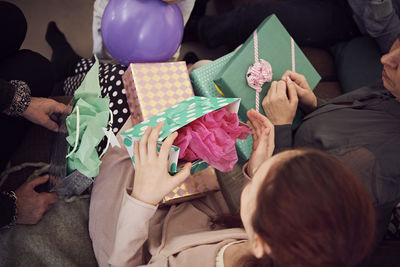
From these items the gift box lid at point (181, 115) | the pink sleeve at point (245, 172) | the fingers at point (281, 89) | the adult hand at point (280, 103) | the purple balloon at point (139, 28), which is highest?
the purple balloon at point (139, 28)

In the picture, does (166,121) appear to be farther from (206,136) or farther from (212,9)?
(212,9)

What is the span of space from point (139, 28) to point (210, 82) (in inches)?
12.9

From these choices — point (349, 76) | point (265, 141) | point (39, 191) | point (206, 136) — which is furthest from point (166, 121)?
point (349, 76)

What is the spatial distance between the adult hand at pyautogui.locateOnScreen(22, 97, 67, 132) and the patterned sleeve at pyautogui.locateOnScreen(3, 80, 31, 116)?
0.02m

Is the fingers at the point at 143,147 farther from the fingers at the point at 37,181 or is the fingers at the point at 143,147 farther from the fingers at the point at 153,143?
the fingers at the point at 37,181

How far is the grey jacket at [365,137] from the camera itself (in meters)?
0.82

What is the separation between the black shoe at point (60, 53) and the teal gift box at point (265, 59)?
863mm

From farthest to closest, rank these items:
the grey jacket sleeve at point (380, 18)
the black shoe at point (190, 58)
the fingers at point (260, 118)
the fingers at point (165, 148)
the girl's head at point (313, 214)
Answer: the black shoe at point (190, 58) → the grey jacket sleeve at point (380, 18) → the fingers at point (260, 118) → the fingers at point (165, 148) → the girl's head at point (313, 214)

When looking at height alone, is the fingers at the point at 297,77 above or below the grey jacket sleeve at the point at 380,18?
below

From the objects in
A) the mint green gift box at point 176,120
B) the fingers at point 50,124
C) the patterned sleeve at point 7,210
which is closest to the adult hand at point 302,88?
the mint green gift box at point 176,120

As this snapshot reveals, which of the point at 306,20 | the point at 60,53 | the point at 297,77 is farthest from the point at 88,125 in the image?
the point at 306,20

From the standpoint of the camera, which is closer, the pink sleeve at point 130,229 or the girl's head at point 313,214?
the girl's head at point 313,214

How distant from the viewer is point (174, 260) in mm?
747

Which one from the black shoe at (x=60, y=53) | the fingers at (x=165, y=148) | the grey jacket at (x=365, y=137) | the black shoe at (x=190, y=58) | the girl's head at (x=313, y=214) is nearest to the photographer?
the girl's head at (x=313, y=214)
